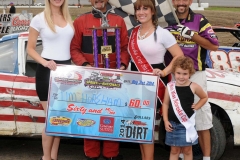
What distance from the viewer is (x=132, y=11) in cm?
484

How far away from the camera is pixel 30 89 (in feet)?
16.0

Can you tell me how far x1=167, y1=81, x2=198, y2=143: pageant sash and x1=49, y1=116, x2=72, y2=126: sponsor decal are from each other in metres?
1.04

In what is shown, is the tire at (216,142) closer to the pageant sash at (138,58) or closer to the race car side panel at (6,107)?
the pageant sash at (138,58)

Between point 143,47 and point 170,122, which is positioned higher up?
point 143,47

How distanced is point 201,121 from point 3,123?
86.8 inches

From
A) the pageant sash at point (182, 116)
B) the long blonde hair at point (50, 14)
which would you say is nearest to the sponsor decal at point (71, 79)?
the long blonde hair at point (50, 14)

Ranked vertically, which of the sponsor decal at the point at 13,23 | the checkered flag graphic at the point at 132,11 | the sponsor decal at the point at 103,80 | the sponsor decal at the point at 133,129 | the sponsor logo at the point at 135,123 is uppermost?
the checkered flag graphic at the point at 132,11

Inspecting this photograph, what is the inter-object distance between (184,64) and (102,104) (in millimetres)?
897

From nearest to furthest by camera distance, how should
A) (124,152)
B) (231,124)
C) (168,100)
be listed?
(168,100), (231,124), (124,152)

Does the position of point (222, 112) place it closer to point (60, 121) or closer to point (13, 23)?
point (60, 121)

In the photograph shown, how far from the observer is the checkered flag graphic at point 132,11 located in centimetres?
454

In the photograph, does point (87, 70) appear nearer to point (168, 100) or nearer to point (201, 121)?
point (168, 100)

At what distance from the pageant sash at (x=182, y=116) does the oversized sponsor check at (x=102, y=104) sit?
185 mm

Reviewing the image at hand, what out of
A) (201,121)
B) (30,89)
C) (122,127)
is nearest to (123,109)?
(122,127)
